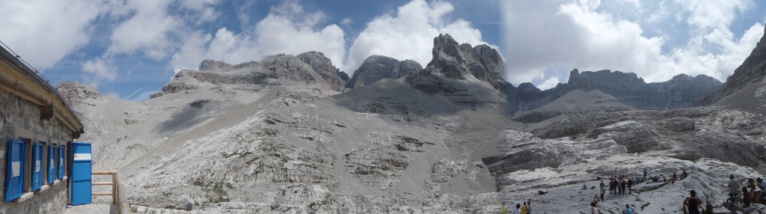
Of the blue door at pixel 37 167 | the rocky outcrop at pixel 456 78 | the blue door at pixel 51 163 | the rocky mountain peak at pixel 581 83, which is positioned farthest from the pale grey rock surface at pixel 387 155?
the rocky mountain peak at pixel 581 83

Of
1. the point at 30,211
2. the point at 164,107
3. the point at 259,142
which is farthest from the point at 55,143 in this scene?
the point at 164,107

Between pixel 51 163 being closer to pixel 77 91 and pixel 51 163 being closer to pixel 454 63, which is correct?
pixel 77 91

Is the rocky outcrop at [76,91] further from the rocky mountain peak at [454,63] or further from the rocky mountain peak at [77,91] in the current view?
the rocky mountain peak at [454,63]

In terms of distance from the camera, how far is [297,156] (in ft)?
218

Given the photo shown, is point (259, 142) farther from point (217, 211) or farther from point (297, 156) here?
point (217, 211)

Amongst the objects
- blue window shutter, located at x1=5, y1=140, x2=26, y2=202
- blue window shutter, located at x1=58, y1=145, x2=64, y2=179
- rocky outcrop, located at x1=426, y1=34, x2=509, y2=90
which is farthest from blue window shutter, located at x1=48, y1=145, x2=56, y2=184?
rocky outcrop, located at x1=426, y1=34, x2=509, y2=90

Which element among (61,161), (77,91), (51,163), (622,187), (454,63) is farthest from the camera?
(454,63)

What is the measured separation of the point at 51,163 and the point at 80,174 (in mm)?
4365

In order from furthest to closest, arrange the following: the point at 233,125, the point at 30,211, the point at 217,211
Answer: the point at 233,125, the point at 217,211, the point at 30,211

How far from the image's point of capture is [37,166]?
10102mm

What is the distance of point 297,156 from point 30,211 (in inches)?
2243

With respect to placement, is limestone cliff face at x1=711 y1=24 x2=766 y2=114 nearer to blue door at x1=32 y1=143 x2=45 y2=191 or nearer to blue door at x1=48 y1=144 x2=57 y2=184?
blue door at x1=48 y1=144 x2=57 y2=184

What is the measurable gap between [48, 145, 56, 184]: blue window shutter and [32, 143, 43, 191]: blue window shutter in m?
0.84

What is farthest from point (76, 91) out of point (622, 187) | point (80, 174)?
point (622, 187)
